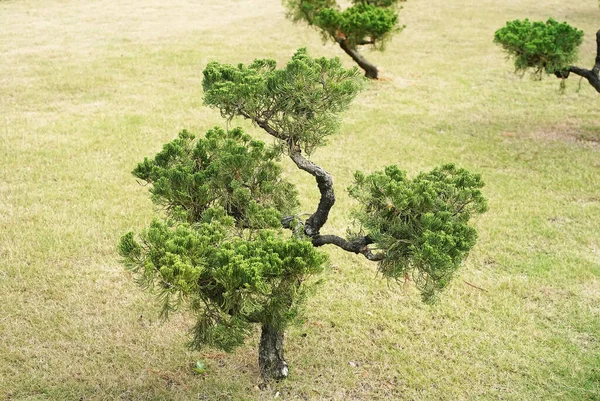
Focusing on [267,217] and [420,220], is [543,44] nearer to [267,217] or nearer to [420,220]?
[420,220]

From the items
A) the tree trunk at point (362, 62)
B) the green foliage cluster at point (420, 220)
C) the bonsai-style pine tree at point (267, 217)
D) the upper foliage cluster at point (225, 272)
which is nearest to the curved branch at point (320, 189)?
the bonsai-style pine tree at point (267, 217)

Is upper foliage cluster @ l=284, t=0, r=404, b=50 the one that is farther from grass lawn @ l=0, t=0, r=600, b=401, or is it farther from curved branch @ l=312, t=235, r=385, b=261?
curved branch @ l=312, t=235, r=385, b=261

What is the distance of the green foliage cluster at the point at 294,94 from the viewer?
510 centimetres

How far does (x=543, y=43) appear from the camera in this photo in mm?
11594

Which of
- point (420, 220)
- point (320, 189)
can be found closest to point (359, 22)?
point (320, 189)

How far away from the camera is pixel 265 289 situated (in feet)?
13.9

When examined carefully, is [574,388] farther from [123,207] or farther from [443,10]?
[443,10]

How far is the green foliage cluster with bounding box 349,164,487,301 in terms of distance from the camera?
470 centimetres

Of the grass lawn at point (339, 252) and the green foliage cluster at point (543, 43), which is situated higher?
the green foliage cluster at point (543, 43)

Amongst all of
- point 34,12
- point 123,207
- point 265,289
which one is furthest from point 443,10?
point 265,289

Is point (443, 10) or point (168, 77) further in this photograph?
point (443, 10)

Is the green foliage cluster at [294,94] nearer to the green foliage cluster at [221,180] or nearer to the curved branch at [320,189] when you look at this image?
the curved branch at [320,189]

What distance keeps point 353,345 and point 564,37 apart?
833 cm

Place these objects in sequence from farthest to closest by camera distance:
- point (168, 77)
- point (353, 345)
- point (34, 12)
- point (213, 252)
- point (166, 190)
Result: 1. point (34, 12)
2. point (168, 77)
3. point (353, 345)
4. point (166, 190)
5. point (213, 252)
